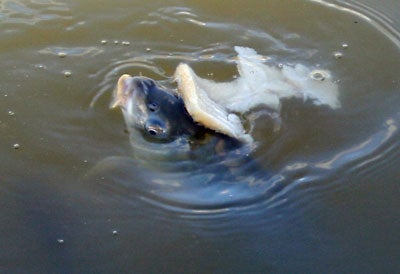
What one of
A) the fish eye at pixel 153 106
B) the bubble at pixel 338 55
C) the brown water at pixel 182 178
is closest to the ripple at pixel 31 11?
the brown water at pixel 182 178

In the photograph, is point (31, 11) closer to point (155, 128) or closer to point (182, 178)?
point (155, 128)

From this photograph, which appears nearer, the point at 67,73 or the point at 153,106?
the point at 153,106

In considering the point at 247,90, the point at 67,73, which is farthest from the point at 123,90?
the point at 247,90

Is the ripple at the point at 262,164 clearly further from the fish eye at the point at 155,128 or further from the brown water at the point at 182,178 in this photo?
the fish eye at the point at 155,128

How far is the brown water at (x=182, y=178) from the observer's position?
2795 mm

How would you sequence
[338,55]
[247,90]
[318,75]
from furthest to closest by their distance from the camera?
[338,55] < [318,75] < [247,90]

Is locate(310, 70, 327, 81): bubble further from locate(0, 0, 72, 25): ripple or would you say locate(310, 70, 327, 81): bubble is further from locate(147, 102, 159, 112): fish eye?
locate(0, 0, 72, 25): ripple

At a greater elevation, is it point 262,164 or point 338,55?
point 338,55

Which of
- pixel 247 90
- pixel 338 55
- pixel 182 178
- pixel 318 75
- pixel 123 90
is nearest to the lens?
pixel 182 178

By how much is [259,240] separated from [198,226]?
284 mm

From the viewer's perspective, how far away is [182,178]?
3096 millimetres

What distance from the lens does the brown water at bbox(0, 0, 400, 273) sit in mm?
2795

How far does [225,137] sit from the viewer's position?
10.4 ft

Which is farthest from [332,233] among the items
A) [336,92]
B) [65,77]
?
[65,77]
